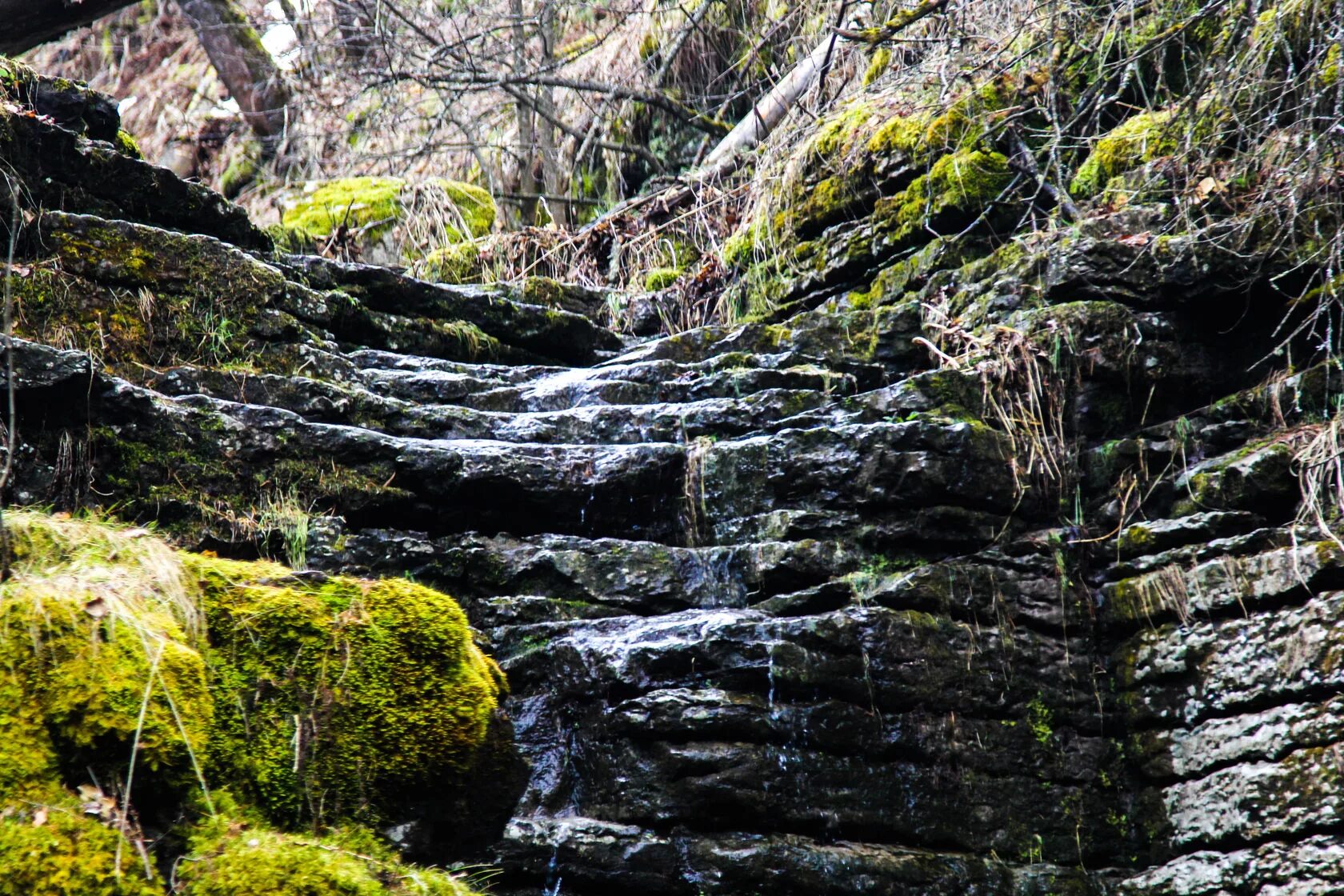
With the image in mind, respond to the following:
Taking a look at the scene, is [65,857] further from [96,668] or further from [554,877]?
[554,877]

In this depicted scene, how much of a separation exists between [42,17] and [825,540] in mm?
4452

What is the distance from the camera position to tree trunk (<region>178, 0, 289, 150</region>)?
38.2 feet

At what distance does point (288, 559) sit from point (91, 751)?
6.48 feet

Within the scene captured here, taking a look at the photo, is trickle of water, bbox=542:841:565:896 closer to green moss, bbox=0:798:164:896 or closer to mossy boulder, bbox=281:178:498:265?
green moss, bbox=0:798:164:896

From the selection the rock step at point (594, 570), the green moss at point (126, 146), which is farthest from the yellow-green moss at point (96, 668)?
the green moss at point (126, 146)

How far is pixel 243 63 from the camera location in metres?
11.9

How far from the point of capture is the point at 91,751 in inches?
97.7

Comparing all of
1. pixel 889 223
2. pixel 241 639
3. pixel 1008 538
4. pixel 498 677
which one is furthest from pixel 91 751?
pixel 889 223

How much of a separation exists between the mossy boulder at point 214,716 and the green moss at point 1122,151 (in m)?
4.76

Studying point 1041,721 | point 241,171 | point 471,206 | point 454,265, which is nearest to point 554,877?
point 1041,721

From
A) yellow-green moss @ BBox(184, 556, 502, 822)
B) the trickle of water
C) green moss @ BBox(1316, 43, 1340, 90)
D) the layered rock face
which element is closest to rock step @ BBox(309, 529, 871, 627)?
the layered rock face

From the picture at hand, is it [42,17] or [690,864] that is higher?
[42,17]

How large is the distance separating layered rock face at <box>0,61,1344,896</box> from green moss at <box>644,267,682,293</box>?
7.91ft

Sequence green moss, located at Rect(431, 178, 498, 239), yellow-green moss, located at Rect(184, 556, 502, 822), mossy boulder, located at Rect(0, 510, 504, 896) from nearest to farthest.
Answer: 1. mossy boulder, located at Rect(0, 510, 504, 896)
2. yellow-green moss, located at Rect(184, 556, 502, 822)
3. green moss, located at Rect(431, 178, 498, 239)
